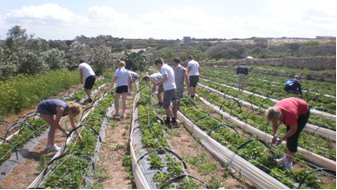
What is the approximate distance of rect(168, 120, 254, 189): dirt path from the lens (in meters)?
6.41

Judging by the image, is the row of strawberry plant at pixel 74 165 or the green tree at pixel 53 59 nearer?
the row of strawberry plant at pixel 74 165

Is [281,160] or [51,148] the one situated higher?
[281,160]

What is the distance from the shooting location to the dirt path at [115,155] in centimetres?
643

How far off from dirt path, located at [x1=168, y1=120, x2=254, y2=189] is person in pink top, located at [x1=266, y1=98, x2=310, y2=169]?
0.95 m

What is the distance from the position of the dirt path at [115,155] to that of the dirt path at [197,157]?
1.13 metres

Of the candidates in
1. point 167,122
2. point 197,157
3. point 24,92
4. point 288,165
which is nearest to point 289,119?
point 288,165

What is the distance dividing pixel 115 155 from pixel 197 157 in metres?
1.72

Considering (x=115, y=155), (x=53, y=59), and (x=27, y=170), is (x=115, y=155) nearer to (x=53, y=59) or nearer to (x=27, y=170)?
(x=27, y=170)

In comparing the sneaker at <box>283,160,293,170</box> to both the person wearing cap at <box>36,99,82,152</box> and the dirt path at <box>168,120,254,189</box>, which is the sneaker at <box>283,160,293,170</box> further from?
the person wearing cap at <box>36,99,82,152</box>

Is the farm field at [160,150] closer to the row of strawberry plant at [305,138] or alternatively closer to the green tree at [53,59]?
the row of strawberry plant at [305,138]

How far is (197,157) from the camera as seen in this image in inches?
299

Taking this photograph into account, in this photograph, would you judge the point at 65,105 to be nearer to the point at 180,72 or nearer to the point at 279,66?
the point at 180,72

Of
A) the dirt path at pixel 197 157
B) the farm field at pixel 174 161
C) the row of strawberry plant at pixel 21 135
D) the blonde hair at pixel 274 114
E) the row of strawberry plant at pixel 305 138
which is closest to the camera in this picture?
the farm field at pixel 174 161

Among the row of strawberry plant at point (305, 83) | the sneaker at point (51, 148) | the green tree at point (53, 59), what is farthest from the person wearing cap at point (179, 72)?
the green tree at point (53, 59)
